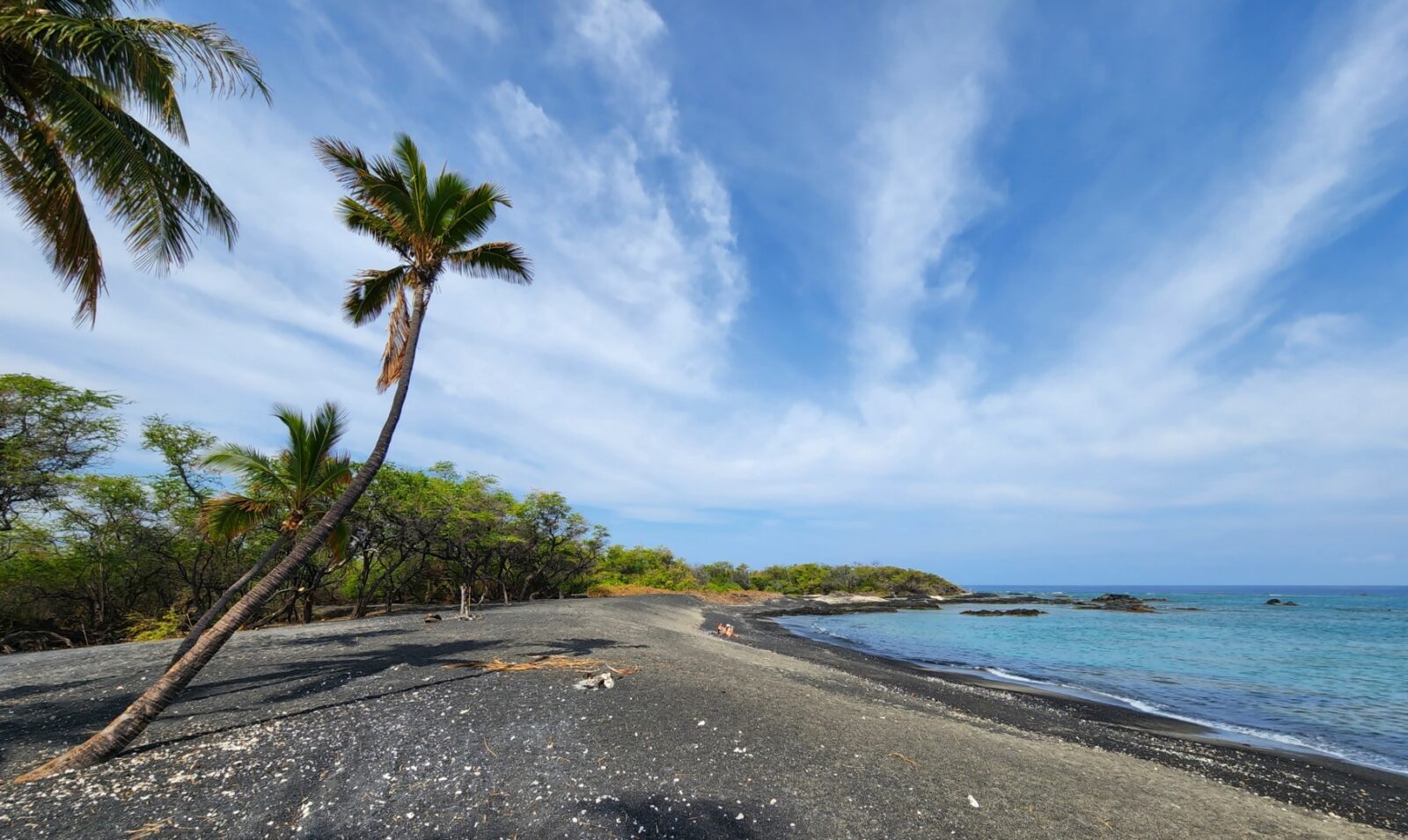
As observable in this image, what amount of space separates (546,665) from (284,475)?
677 centimetres

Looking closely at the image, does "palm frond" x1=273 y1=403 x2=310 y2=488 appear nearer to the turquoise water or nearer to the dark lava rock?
the turquoise water

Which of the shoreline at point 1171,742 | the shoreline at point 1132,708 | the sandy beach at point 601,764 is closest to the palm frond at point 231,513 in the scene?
the sandy beach at point 601,764

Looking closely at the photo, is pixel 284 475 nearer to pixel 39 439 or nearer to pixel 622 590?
pixel 39 439

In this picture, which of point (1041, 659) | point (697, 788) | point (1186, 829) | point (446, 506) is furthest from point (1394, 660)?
point (446, 506)

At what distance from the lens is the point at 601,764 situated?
600 centimetres

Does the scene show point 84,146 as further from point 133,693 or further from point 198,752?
point 133,693

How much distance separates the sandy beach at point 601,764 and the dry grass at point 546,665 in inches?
12.5

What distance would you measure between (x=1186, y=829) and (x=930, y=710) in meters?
5.17

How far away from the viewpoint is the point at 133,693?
8.60 metres

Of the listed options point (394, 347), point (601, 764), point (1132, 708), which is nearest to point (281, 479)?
point (394, 347)

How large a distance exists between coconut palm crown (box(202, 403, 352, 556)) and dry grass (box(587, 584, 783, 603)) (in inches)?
1280

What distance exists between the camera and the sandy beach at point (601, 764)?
5066 mm

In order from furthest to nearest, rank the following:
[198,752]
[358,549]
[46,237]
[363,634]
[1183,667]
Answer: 1. [358,549]
2. [1183,667]
3. [363,634]
4. [46,237]
5. [198,752]

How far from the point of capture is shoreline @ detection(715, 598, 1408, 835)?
8.20 metres
